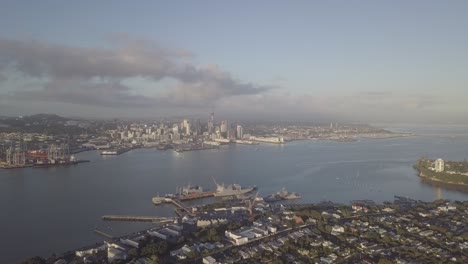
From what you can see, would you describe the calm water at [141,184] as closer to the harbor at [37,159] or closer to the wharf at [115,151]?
the wharf at [115,151]

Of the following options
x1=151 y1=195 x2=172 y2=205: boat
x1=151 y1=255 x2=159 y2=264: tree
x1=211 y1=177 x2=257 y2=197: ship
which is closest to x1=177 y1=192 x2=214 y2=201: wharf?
x1=211 y1=177 x2=257 y2=197: ship

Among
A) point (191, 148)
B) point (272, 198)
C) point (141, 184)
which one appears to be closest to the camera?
point (272, 198)

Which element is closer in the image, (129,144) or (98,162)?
(98,162)

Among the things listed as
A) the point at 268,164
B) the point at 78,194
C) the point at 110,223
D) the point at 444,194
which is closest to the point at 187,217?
the point at 110,223

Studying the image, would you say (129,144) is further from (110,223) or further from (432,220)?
(432,220)

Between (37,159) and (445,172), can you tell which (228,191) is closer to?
(445,172)

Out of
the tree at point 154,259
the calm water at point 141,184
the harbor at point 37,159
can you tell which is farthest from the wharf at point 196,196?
the harbor at point 37,159

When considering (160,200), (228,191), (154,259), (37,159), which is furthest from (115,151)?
(154,259)

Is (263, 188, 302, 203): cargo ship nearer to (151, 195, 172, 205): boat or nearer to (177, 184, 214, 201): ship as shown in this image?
(177, 184, 214, 201): ship
